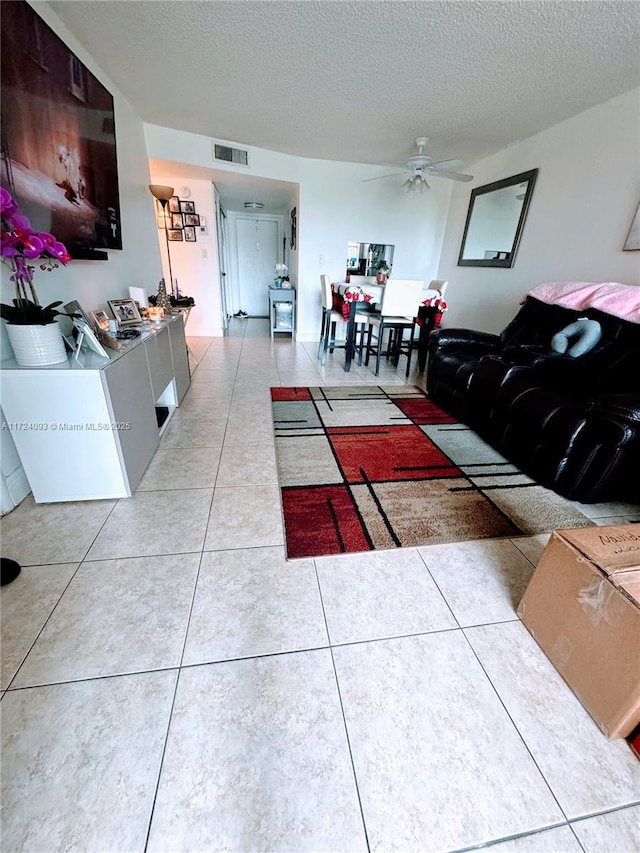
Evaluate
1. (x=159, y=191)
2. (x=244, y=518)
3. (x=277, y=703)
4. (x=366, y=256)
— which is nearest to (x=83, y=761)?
(x=277, y=703)

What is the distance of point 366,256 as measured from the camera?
4.99 meters

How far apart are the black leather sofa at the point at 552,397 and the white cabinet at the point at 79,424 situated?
85.4 inches

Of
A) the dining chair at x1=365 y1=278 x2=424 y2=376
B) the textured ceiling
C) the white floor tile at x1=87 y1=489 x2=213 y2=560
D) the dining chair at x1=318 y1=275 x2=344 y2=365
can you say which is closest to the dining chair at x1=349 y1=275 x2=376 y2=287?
the dining chair at x1=318 y1=275 x2=344 y2=365

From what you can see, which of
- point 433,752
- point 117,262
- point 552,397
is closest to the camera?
point 433,752

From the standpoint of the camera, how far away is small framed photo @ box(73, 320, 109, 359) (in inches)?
57.5

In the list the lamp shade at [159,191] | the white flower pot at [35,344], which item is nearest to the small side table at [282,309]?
the lamp shade at [159,191]

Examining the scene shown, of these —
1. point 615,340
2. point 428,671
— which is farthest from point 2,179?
point 615,340

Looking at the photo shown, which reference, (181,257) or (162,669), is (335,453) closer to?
(162,669)

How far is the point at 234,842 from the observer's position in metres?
0.69

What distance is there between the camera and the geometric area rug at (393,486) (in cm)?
155

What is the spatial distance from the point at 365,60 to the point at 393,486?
2865 mm

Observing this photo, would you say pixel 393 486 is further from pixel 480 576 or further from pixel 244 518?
pixel 244 518

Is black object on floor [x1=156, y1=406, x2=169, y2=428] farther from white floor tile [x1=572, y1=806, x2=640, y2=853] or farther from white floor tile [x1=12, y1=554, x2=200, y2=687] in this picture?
white floor tile [x1=572, y1=806, x2=640, y2=853]

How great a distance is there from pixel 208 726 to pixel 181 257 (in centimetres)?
536
